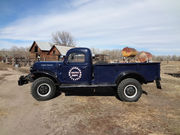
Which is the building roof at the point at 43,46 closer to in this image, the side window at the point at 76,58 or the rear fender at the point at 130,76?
the side window at the point at 76,58

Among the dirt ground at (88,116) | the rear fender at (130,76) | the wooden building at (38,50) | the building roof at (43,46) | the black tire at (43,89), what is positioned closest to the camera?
the dirt ground at (88,116)

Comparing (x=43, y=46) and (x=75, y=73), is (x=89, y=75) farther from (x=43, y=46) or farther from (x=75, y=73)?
(x=43, y=46)

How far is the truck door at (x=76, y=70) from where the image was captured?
461 centimetres

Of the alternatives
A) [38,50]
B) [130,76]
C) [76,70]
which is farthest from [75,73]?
[38,50]

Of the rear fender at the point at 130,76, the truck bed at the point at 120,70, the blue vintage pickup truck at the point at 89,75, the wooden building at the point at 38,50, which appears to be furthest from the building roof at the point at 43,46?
the rear fender at the point at 130,76

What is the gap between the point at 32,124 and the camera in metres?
3.00

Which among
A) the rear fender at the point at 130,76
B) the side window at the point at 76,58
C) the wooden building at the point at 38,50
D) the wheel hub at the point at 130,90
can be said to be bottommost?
the wheel hub at the point at 130,90

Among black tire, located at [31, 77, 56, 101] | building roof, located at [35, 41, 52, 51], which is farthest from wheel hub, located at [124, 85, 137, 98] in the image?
building roof, located at [35, 41, 52, 51]

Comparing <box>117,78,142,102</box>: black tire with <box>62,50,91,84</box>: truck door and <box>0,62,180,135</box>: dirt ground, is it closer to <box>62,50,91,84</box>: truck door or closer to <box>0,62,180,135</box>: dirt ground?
<box>0,62,180,135</box>: dirt ground

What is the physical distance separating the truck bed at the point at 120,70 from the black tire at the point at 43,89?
1862 millimetres

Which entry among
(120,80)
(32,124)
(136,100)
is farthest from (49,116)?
(136,100)

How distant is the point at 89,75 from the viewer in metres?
4.61

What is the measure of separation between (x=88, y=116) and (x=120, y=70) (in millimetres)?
2105

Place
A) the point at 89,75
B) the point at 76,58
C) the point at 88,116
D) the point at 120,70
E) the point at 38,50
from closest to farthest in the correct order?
the point at 88,116
the point at 120,70
the point at 89,75
the point at 76,58
the point at 38,50
